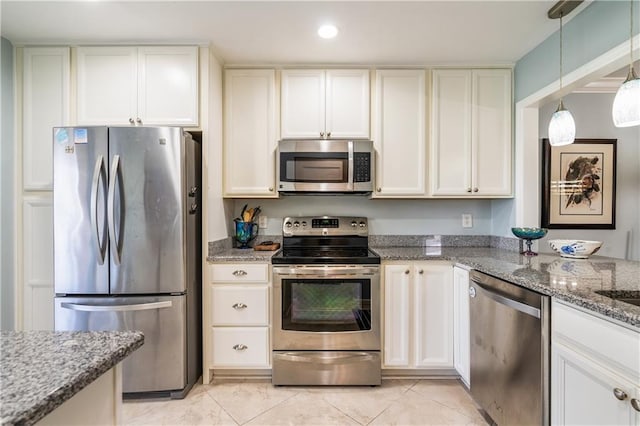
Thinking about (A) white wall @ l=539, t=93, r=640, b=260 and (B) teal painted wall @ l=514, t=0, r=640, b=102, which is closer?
(B) teal painted wall @ l=514, t=0, r=640, b=102

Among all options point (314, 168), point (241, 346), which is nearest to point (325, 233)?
point (314, 168)

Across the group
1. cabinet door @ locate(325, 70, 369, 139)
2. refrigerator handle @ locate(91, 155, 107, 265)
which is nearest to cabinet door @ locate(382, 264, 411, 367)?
cabinet door @ locate(325, 70, 369, 139)

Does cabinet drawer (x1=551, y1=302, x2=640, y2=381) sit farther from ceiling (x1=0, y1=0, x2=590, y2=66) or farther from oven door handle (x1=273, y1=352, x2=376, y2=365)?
ceiling (x1=0, y1=0, x2=590, y2=66)

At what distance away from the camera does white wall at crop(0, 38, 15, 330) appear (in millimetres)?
2086

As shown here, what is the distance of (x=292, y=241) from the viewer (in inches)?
106

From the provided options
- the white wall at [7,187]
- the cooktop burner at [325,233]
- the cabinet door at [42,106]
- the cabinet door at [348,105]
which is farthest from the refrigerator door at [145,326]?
the cabinet door at [348,105]

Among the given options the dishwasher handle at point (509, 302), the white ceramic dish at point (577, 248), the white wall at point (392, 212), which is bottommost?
the dishwasher handle at point (509, 302)

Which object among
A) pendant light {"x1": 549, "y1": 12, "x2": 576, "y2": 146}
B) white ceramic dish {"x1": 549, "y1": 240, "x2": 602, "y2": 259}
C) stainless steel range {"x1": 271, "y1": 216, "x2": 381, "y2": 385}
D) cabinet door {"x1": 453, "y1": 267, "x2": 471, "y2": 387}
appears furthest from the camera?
stainless steel range {"x1": 271, "y1": 216, "x2": 381, "y2": 385}

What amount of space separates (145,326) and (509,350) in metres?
2.06

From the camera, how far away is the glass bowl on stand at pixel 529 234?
7.04 ft

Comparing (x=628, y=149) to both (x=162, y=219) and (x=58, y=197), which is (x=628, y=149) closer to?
(x=162, y=219)

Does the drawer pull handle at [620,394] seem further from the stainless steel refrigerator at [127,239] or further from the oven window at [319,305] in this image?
the stainless steel refrigerator at [127,239]

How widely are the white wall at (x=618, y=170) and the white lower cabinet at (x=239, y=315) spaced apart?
8.34ft

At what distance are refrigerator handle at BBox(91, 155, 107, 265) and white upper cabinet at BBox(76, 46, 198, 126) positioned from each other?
17.8 inches
